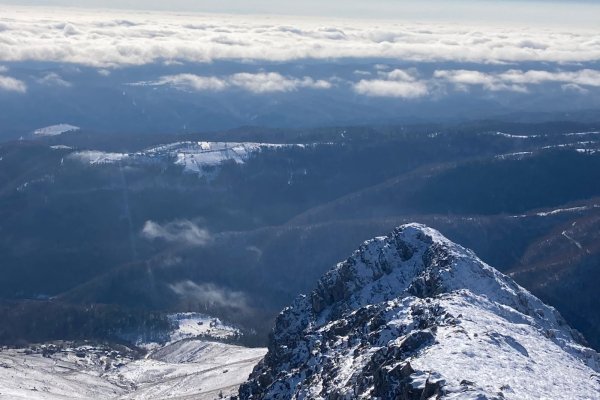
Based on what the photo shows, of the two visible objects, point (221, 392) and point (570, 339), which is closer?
point (570, 339)

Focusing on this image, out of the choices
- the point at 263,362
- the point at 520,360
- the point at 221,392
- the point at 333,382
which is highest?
the point at 520,360

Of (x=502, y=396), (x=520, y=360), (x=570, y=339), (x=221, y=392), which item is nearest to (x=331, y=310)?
(x=221, y=392)

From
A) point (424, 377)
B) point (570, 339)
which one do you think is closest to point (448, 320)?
point (424, 377)

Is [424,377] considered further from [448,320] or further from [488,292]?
[488,292]

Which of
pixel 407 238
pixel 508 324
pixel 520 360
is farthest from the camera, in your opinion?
pixel 407 238

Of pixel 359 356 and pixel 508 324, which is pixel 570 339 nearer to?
pixel 508 324

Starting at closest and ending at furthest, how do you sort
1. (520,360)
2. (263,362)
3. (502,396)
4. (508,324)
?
(502,396), (520,360), (508,324), (263,362)

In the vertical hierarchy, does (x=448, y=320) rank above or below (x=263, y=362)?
above
